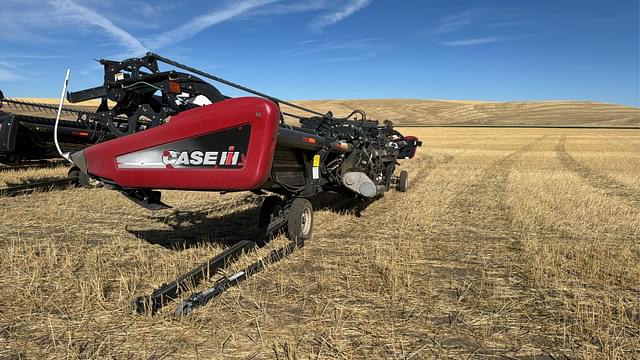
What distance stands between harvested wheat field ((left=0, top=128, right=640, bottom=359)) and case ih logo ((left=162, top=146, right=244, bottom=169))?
Answer: 114 cm

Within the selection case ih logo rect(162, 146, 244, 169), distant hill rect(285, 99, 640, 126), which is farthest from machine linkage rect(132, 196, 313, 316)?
distant hill rect(285, 99, 640, 126)

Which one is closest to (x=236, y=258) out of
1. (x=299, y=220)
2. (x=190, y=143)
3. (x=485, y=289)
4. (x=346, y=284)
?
(x=299, y=220)

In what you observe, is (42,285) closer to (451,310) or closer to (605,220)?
(451,310)

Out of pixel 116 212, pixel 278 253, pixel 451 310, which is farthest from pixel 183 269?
pixel 116 212

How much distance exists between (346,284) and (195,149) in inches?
73.3

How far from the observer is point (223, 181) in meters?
→ 3.88

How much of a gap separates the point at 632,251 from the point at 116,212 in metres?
7.87

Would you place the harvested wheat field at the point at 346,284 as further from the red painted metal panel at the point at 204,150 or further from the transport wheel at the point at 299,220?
the red painted metal panel at the point at 204,150

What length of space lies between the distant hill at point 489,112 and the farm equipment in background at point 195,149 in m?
59.0

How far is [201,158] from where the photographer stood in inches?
156

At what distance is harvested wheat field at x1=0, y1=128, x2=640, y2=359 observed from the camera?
3004 mm

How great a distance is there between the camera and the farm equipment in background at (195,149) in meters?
3.80

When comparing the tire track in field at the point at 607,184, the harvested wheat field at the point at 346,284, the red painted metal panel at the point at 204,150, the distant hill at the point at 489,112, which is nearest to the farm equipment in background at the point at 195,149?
the red painted metal panel at the point at 204,150

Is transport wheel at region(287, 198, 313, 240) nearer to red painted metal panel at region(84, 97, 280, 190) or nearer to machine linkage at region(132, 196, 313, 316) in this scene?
machine linkage at region(132, 196, 313, 316)
